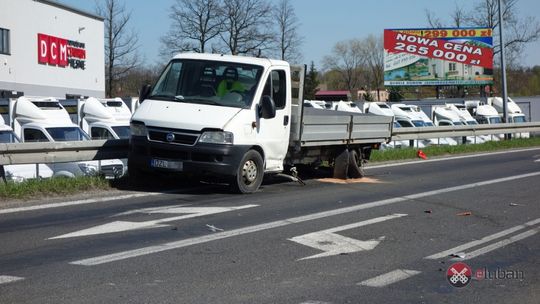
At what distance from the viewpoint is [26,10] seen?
44406 mm

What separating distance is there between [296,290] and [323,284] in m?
0.34

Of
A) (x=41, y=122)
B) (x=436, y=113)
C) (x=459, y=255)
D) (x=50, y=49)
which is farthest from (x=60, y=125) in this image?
(x=50, y=49)

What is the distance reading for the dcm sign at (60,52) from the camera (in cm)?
4587

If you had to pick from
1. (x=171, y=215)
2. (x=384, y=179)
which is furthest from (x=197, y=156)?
(x=384, y=179)

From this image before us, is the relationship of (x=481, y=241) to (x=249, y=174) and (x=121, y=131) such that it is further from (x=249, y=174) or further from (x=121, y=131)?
(x=121, y=131)

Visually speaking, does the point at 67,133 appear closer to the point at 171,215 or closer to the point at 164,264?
the point at 171,215

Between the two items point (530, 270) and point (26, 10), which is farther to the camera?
point (26, 10)

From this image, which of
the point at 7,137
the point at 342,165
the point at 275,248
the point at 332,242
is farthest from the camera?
the point at 7,137

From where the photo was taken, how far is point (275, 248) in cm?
789

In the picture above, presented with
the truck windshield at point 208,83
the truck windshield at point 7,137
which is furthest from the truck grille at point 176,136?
the truck windshield at point 7,137

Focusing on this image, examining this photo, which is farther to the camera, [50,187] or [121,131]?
[121,131]

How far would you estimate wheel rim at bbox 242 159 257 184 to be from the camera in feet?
39.1

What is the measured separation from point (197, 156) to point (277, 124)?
1729 millimetres

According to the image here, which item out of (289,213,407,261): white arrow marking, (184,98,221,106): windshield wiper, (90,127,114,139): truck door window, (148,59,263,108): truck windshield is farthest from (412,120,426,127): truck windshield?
(289,213,407,261): white arrow marking
